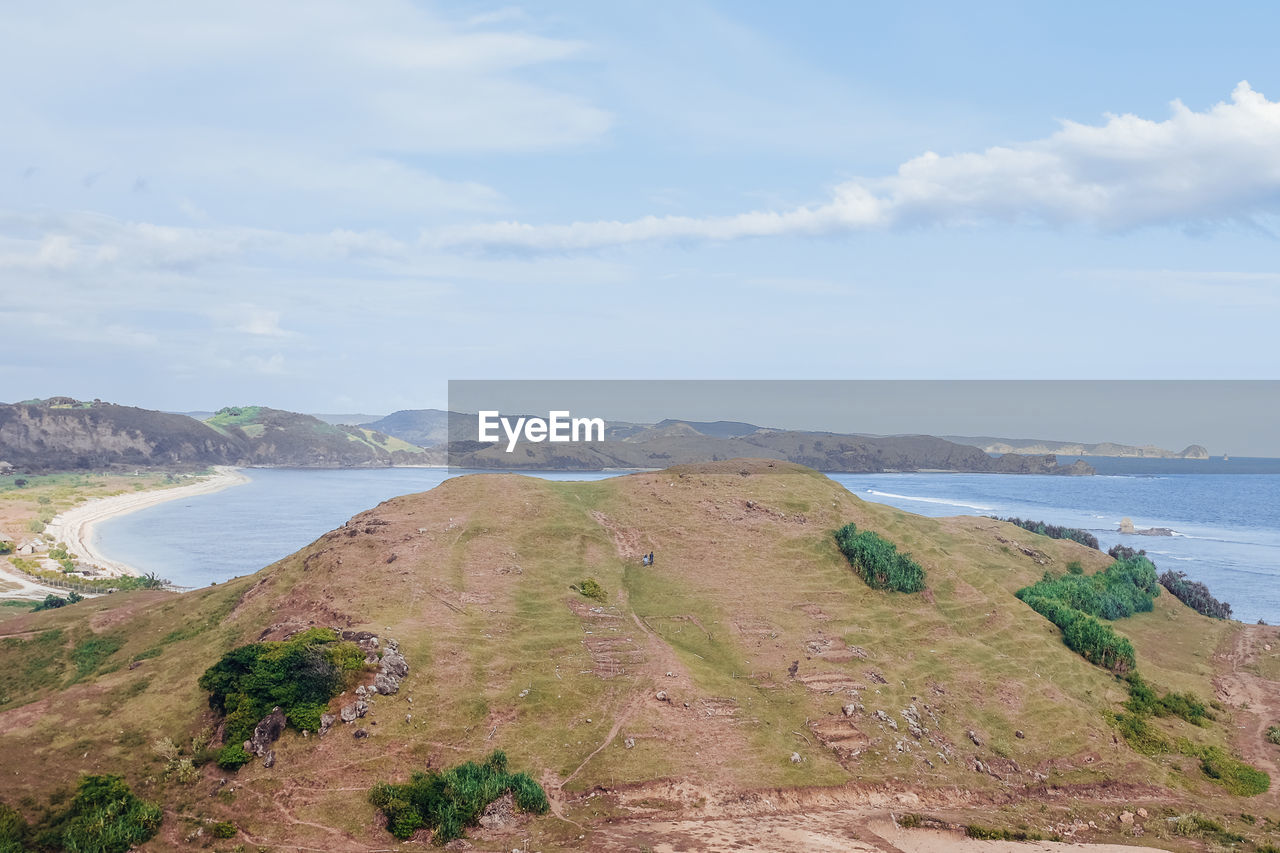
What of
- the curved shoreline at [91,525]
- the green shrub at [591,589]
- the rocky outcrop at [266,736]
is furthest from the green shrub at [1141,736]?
the curved shoreline at [91,525]

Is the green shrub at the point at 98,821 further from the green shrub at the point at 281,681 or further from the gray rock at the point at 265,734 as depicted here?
the green shrub at the point at 281,681

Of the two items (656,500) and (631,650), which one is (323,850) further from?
(656,500)

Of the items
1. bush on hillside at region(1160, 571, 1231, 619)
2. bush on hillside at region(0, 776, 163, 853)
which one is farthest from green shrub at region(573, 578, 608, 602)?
bush on hillside at region(1160, 571, 1231, 619)

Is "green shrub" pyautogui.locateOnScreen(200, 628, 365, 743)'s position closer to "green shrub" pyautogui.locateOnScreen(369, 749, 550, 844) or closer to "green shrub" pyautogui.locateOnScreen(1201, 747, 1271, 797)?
"green shrub" pyautogui.locateOnScreen(369, 749, 550, 844)

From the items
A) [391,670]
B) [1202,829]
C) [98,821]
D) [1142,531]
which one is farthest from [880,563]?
[1142,531]

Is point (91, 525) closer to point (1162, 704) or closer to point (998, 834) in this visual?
point (998, 834)
